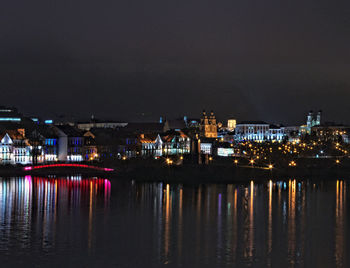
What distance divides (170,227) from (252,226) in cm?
438

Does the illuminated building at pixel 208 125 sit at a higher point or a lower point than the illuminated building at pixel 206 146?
higher

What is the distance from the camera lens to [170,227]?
32125 mm

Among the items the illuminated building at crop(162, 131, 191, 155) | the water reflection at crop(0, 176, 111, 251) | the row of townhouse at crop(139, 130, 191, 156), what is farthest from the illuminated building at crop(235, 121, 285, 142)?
the water reflection at crop(0, 176, 111, 251)

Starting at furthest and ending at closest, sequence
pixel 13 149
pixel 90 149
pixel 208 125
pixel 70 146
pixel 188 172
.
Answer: pixel 208 125 < pixel 90 149 < pixel 70 146 < pixel 13 149 < pixel 188 172

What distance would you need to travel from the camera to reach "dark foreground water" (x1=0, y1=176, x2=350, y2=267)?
24953 mm

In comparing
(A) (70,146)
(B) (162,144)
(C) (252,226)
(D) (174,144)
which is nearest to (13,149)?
(A) (70,146)

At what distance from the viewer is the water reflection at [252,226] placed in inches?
1001

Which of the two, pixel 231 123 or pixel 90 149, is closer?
pixel 90 149

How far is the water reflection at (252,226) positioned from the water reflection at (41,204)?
15.0 feet

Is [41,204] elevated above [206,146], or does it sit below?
below

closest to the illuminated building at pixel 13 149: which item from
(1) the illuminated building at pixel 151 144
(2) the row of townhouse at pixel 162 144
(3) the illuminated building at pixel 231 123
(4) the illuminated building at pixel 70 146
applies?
(4) the illuminated building at pixel 70 146

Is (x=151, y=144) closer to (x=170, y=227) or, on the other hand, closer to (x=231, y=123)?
(x=170, y=227)

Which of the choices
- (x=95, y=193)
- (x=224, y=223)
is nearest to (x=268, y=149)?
(x=95, y=193)

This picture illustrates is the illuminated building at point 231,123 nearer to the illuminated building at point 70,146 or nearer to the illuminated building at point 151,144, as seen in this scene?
the illuminated building at point 151,144
